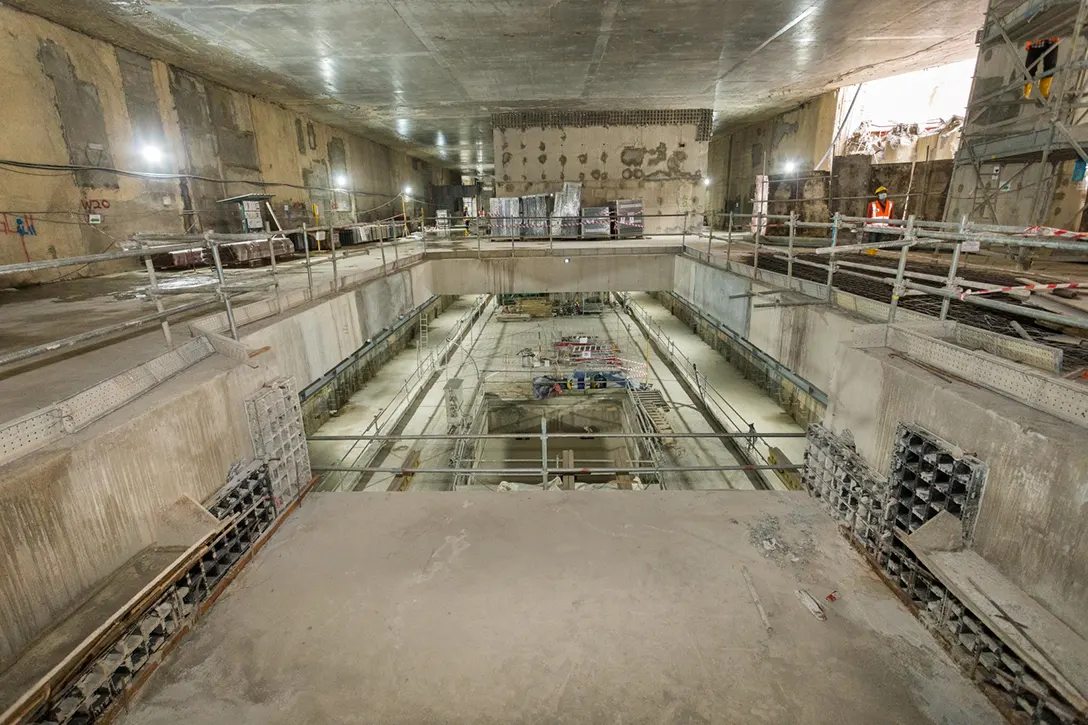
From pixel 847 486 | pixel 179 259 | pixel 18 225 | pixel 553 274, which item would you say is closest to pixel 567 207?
pixel 553 274

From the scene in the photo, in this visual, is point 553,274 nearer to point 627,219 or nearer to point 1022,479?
point 627,219

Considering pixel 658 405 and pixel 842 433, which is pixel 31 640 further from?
pixel 658 405

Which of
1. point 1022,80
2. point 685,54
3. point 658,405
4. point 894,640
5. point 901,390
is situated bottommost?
point 658,405

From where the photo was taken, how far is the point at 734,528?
404 cm

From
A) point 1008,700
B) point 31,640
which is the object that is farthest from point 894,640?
point 31,640

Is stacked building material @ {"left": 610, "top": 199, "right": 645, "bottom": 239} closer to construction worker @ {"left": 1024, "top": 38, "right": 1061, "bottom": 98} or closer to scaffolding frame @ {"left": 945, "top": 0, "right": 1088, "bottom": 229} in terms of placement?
scaffolding frame @ {"left": 945, "top": 0, "right": 1088, "bottom": 229}

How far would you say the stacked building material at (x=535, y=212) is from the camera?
1427 centimetres

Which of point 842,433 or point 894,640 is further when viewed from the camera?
point 842,433

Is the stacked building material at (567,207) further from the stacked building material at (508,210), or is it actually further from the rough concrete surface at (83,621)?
the rough concrete surface at (83,621)

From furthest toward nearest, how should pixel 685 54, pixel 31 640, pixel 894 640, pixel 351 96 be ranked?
pixel 351 96, pixel 685 54, pixel 894 640, pixel 31 640

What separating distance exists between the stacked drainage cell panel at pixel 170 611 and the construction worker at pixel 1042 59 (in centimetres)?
1232

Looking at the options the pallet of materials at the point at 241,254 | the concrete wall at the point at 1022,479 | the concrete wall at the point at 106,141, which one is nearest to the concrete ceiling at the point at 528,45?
the concrete wall at the point at 106,141

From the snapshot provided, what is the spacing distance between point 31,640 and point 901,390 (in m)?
5.48

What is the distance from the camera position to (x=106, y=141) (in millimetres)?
9062
